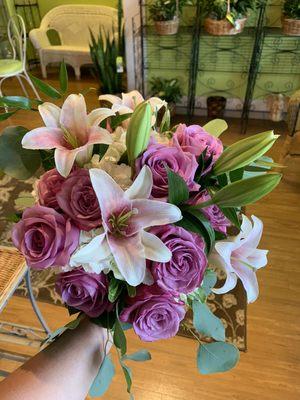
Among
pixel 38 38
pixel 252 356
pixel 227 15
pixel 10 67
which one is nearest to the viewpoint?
pixel 252 356

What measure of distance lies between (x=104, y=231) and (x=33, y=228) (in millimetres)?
100

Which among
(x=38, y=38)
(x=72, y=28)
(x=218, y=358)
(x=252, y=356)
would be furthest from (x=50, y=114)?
(x=72, y=28)

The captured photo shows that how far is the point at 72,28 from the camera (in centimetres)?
435

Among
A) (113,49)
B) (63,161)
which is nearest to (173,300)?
(63,161)

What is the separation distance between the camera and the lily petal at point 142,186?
18.3 inches

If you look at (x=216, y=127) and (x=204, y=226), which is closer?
(x=204, y=226)

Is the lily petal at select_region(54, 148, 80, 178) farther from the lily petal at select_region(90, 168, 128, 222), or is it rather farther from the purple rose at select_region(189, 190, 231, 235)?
the purple rose at select_region(189, 190, 231, 235)

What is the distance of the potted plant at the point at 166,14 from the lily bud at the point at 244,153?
8.22 feet

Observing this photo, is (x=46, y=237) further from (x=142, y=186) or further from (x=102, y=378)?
(x=102, y=378)

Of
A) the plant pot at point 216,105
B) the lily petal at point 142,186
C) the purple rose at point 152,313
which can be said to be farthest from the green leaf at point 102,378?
the plant pot at point 216,105

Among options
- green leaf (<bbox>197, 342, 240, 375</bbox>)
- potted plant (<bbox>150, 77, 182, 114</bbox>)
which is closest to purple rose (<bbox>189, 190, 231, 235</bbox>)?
green leaf (<bbox>197, 342, 240, 375</bbox>)

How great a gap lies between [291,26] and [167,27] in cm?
94

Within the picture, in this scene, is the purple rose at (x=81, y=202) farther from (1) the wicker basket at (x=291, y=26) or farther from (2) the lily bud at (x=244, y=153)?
(1) the wicker basket at (x=291, y=26)

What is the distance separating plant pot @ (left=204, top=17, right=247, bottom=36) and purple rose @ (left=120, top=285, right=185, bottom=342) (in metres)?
2.55
